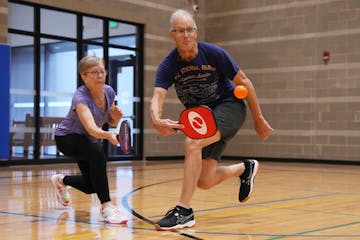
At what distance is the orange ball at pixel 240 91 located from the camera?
4.44 m

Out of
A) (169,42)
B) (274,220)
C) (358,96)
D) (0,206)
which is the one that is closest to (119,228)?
(274,220)

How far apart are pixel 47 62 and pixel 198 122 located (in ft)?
29.7

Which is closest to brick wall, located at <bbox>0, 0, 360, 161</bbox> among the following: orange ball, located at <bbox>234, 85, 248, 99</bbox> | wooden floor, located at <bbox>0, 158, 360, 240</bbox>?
wooden floor, located at <bbox>0, 158, 360, 240</bbox>

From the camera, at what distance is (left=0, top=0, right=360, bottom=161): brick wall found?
13648 mm

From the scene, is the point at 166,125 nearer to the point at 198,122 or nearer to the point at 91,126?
the point at 198,122

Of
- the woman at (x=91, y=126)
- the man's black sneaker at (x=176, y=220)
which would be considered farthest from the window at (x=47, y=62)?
the man's black sneaker at (x=176, y=220)

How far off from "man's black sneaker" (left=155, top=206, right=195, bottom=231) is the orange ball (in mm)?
979

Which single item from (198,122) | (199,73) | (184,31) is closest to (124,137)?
(198,122)

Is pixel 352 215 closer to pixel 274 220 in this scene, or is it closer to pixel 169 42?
pixel 274 220

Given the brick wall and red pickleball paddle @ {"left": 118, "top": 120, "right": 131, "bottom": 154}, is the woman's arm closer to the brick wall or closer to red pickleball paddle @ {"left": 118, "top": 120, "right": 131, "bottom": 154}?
red pickleball paddle @ {"left": 118, "top": 120, "right": 131, "bottom": 154}

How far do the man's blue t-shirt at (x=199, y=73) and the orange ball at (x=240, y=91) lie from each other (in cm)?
18

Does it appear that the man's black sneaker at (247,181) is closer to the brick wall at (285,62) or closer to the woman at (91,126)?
the woman at (91,126)

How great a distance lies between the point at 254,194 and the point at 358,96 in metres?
7.42

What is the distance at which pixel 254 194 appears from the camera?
700 cm
